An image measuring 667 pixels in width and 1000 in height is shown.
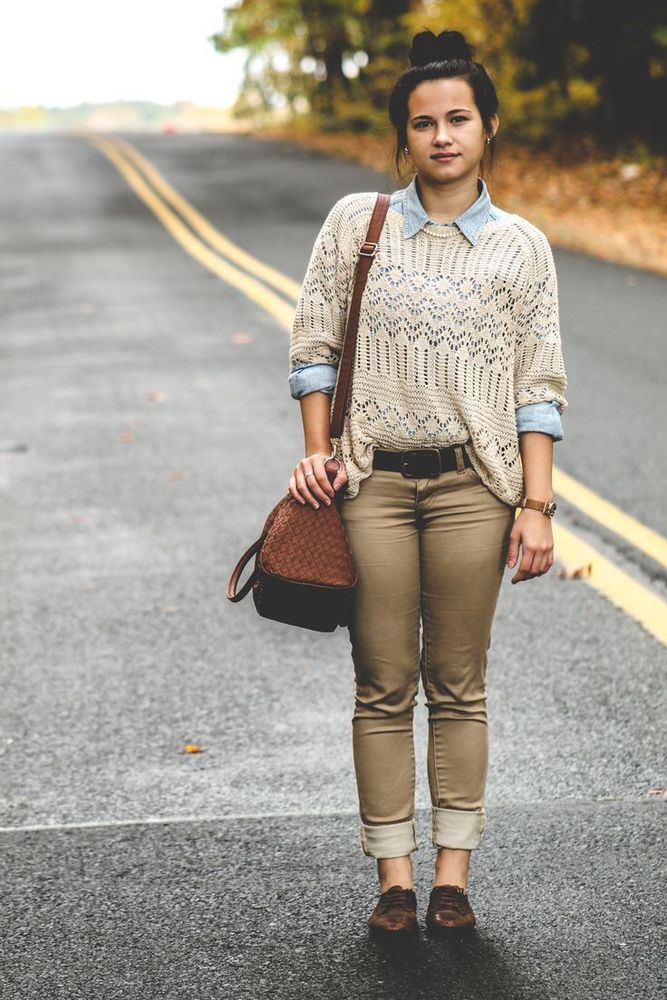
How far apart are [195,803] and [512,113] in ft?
76.8

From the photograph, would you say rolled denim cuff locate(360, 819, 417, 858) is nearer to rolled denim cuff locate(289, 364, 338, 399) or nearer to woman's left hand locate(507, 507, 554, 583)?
woman's left hand locate(507, 507, 554, 583)

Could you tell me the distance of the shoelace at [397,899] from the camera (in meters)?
3.28

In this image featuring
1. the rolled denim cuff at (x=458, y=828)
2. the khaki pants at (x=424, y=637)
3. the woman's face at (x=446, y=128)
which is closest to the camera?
the woman's face at (x=446, y=128)

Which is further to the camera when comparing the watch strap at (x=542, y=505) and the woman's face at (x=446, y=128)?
the watch strap at (x=542, y=505)

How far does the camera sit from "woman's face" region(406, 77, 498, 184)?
3.15m

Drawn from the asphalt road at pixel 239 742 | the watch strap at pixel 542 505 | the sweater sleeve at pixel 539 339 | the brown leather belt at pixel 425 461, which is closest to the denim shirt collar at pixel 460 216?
the sweater sleeve at pixel 539 339

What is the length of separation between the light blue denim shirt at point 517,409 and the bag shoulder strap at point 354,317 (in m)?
0.03

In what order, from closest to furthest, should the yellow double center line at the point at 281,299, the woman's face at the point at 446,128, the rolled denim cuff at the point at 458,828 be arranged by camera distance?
the woman's face at the point at 446,128 → the rolled denim cuff at the point at 458,828 → the yellow double center line at the point at 281,299

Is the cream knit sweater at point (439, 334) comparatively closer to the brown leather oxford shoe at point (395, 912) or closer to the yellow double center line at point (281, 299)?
the brown leather oxford shoe at point (395, 912)

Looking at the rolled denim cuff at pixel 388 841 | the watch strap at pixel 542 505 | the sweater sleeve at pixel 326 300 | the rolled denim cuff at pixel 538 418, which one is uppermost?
the sweater sleeve at pixel 326 300

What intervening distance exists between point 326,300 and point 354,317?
0.34 feet

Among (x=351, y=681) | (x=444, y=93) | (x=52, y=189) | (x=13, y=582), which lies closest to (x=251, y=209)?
(x=52, y=189)

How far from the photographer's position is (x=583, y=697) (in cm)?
466

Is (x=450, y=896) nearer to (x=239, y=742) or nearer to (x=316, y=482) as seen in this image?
(x=316, y=482)
